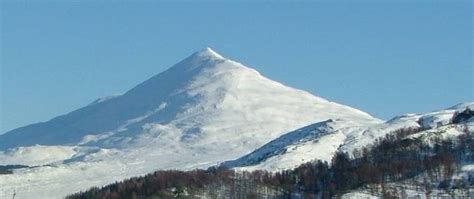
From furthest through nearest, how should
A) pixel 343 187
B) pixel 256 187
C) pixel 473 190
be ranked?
pixel 256 187
pixel 343 187
pixel 473 190

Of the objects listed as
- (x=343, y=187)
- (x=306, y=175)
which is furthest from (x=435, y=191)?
(x=306, y=175)

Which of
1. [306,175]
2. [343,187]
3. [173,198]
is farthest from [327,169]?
[173,198]

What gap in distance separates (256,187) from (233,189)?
410 cm

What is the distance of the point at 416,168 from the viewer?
180000mm

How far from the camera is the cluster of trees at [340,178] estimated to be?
17675cm

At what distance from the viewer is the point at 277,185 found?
18688cm

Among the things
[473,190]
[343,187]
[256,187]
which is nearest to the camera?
[473,190]

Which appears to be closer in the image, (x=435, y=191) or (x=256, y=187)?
(x=435, y=191)

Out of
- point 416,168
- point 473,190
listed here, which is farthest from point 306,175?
point 473,190

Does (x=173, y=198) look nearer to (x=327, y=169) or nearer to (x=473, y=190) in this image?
(x=327, y=169)

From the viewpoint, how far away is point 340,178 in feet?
600

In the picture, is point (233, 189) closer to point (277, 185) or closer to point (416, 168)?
point (277, 185)

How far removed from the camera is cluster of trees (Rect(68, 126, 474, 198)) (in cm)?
17675

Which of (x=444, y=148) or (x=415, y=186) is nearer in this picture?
(x=415, y=186)
